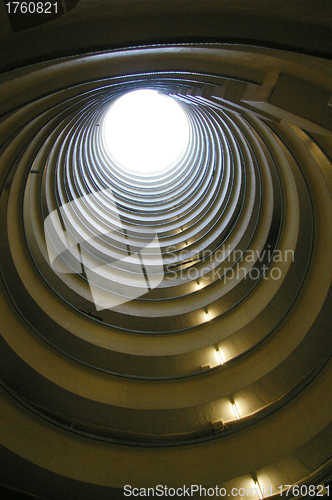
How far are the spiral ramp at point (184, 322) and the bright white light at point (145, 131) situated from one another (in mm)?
14631

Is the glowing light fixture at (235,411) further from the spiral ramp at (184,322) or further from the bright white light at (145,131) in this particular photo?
the bright white light at (145,131)

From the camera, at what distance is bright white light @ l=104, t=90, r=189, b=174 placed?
2736cm

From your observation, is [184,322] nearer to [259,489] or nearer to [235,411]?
[235,411]

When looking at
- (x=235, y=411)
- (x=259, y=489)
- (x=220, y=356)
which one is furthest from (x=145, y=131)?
(x=259, y=489)

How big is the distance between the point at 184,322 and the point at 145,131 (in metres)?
29.4

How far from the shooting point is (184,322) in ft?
41.3

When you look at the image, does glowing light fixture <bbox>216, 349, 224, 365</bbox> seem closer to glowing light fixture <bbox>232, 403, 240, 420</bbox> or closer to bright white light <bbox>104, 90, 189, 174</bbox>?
glowing light fixture <bbox>232, 403, 240, 420</bbox>

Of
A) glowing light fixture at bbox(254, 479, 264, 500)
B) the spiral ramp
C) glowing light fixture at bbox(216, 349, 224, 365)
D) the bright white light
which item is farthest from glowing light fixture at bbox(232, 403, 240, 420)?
the bright white light

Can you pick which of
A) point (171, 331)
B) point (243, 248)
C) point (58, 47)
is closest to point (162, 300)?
point (171, 331)

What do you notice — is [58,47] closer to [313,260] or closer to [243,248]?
[313,260]

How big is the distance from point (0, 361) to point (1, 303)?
71.1 inches

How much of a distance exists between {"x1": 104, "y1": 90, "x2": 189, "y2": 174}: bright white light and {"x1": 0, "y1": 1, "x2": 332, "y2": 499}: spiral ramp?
48.0ft

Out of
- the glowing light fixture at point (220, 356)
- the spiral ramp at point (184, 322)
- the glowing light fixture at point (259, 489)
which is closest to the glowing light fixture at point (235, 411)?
the spiral ramp at point (184, 322)

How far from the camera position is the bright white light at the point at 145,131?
89.8 ft
